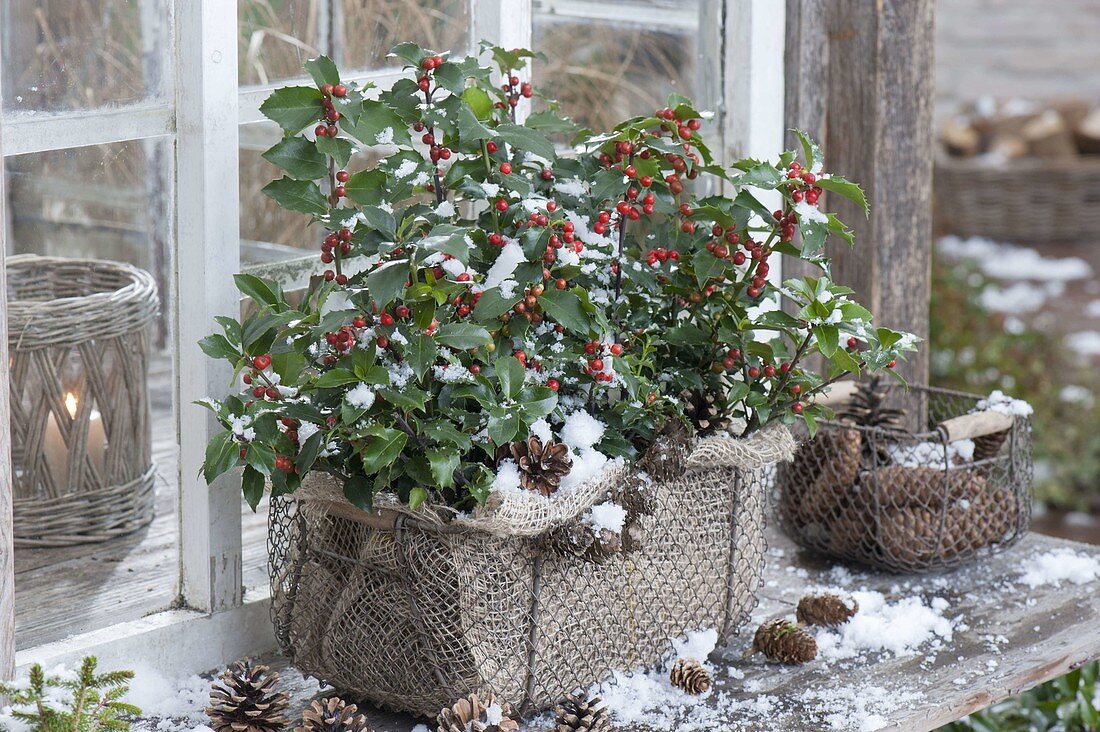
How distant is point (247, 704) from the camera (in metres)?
1.09

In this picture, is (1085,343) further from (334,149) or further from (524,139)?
(334,149)

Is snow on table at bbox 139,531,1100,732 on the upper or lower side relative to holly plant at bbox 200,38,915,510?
lower

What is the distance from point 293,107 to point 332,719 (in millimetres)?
519

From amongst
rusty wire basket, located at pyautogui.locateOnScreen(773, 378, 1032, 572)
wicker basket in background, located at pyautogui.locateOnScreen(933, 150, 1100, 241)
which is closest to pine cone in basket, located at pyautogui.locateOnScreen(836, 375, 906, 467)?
rusty wire basket, located at pyautogui.locateOnScreen(773, 378, 1032, 572)

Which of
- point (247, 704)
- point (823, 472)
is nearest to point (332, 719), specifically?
point (247, 704)

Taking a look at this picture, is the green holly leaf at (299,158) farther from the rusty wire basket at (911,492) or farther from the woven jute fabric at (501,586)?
the rusty wire basket at (911,492)

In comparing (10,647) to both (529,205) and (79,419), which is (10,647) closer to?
(79,419)

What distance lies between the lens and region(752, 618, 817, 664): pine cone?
129cm

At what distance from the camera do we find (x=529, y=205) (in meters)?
1.11

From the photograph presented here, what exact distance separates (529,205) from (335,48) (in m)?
0.60

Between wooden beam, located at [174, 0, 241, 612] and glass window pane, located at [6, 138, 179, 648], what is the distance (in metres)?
0.03

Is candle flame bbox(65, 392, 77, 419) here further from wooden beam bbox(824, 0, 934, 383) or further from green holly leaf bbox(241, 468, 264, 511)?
wooden beam bbox(824, 0, 934, 383)

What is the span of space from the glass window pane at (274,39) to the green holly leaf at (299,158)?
0.34m

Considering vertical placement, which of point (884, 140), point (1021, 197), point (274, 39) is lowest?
point (1021, 197)
